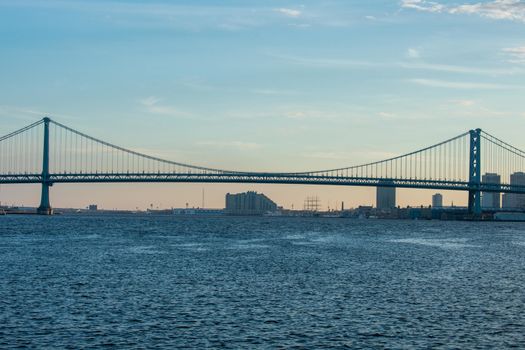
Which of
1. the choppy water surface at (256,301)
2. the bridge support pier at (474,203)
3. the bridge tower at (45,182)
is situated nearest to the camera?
the choppy water surface at (256,301)

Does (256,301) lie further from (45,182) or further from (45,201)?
(45,201)

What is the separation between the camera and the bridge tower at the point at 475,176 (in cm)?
13546

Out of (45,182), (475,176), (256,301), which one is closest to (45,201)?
(45,182)

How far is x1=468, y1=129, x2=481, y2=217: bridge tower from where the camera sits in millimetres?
135462

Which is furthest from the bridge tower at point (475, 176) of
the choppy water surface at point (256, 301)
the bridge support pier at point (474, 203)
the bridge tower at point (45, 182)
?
the choppy water surface at point (256, 301)

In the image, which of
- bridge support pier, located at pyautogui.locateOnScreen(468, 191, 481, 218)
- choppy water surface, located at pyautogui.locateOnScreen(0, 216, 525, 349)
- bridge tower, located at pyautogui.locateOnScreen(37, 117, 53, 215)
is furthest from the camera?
bridge support pier, located at pyautogui.locateOnScreen(468, 191, 481, 218)

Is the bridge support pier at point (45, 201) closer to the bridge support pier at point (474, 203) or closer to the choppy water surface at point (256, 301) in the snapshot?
the bridge support pier at point (474, 203)

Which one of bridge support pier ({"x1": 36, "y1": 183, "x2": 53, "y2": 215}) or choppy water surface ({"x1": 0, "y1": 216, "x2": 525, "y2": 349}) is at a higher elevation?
bridge support pier ({"x1": 36, "y1": 183, "x2": 53, "y2": 215})

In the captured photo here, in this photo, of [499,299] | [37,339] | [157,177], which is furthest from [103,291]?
[157,177]

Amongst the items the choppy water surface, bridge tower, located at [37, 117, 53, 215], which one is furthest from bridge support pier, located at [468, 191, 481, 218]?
the choppy water surface

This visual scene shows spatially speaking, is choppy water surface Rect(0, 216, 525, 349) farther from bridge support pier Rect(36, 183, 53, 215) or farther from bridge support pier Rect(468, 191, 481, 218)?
bridge support pier Rect(468, 191, 481, 218)

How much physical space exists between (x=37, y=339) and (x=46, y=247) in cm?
3601

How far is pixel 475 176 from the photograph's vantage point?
5507 inches

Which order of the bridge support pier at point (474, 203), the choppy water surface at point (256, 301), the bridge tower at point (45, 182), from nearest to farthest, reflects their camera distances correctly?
the choppy water surface at point (256, 301)
the bridge tower at point (45, 182)
the bridge support pier at point (474, 203)
